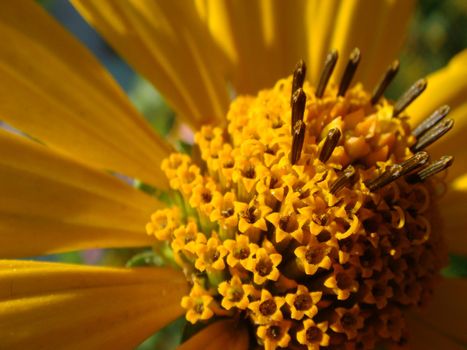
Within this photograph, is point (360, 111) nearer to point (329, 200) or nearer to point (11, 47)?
point (329, 200)

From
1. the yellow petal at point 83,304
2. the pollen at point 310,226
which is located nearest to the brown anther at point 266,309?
the pollen at point 310,226

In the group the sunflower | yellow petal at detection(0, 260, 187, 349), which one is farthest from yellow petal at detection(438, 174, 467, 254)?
yellow petal at detection(0, 260, 187, 349)

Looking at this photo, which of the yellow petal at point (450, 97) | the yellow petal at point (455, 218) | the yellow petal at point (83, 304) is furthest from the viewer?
the yellow petal at point (450, 97)

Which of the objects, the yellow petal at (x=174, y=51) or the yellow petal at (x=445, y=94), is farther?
the yellow petal at (x=445, y=94)

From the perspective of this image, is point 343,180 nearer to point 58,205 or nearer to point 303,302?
point 303,302

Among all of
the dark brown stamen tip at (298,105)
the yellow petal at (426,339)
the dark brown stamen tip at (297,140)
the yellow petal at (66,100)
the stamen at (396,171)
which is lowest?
the yellow petal at (426,339)

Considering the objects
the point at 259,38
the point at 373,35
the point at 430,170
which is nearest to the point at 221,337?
the point at 430,170

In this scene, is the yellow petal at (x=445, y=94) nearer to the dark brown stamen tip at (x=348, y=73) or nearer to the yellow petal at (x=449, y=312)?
the dark brown stamen tip at (x=348, y=73)

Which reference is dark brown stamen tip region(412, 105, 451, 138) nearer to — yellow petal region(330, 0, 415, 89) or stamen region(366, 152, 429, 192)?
stamen region(366, 152, 429, 192)
